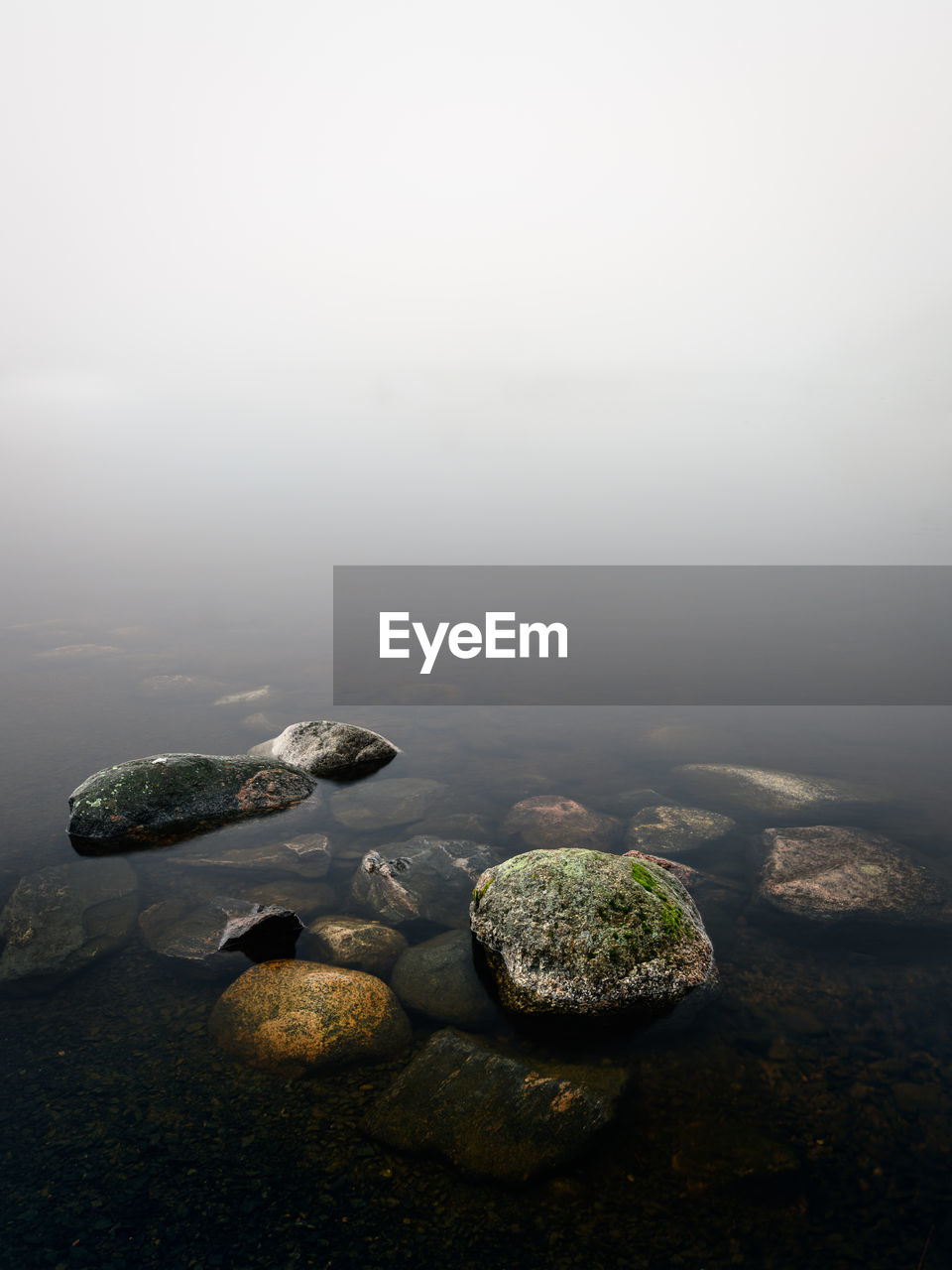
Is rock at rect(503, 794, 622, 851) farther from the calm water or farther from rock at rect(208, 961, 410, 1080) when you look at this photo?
rock at rect(208, 961, 410, 1080)

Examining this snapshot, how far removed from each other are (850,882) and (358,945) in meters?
8.02

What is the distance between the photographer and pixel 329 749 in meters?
16.5

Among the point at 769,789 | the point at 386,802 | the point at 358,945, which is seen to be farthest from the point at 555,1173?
the point at 769,789

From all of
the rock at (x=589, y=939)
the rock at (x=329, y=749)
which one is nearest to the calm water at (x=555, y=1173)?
the rock at (x=589, y=939)

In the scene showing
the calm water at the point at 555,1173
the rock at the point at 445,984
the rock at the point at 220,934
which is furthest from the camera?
the rock at the point at 220,934

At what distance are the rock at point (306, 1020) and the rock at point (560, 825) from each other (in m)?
5.34

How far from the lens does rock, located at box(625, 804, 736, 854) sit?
12703 millimetres

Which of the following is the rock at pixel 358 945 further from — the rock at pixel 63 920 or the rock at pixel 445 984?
the rock at pixel 63 920

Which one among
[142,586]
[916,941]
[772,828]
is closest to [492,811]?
[772,828]

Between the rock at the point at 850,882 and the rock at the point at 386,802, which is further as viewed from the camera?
the rock at the point at 386,802

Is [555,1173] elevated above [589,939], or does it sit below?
below

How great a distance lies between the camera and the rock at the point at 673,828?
12.7 meters

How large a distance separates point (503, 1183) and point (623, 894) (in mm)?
3521

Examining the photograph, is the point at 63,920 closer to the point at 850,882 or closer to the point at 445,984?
the point at 445,984
